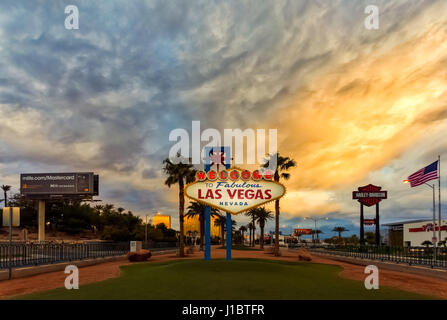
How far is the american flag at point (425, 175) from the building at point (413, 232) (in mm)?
48259

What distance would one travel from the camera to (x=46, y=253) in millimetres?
27859

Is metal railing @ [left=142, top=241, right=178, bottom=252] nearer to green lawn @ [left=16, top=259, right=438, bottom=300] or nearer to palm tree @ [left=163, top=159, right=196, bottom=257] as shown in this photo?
palm tree @ [left=163, top=159, right=196, bottom=257]

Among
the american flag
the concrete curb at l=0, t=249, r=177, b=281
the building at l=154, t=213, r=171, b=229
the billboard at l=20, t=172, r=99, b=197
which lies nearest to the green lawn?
the concrete curb at l=0, t=249, r=177, b=281

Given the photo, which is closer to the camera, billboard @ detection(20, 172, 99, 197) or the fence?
the fence

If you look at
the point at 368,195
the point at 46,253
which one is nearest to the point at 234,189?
the point at 46,253

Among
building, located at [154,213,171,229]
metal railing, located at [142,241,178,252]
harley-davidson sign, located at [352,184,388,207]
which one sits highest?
harley-davidson sign, located at [352,184,388,207]

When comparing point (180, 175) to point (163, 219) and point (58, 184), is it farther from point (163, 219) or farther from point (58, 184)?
point (163, 219)

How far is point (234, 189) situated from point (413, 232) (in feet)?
271

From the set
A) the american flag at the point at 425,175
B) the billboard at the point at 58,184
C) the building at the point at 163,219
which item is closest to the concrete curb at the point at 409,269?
the american flag at the point at 425,175

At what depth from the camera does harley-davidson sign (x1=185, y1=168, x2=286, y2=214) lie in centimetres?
2758

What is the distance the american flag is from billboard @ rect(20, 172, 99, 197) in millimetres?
62804

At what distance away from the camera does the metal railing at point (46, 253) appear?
23.2 metres

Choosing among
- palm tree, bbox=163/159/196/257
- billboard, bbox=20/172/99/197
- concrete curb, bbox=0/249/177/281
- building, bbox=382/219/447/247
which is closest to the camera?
concrete curb, bbox=0/249/177/281

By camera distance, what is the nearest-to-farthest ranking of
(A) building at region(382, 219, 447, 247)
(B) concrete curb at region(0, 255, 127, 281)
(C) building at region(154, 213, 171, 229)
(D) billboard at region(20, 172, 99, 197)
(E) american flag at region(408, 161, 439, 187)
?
(B) concrete curb at region(0, 255, 127, 281) < (E) american flag at region(408, 161, 439, 187) < (D) billboard at region(20, 172, 99, 197) < (A) building at region(382, 219, 447, 247) < (C) building at region(154, 213, 171, 229)
